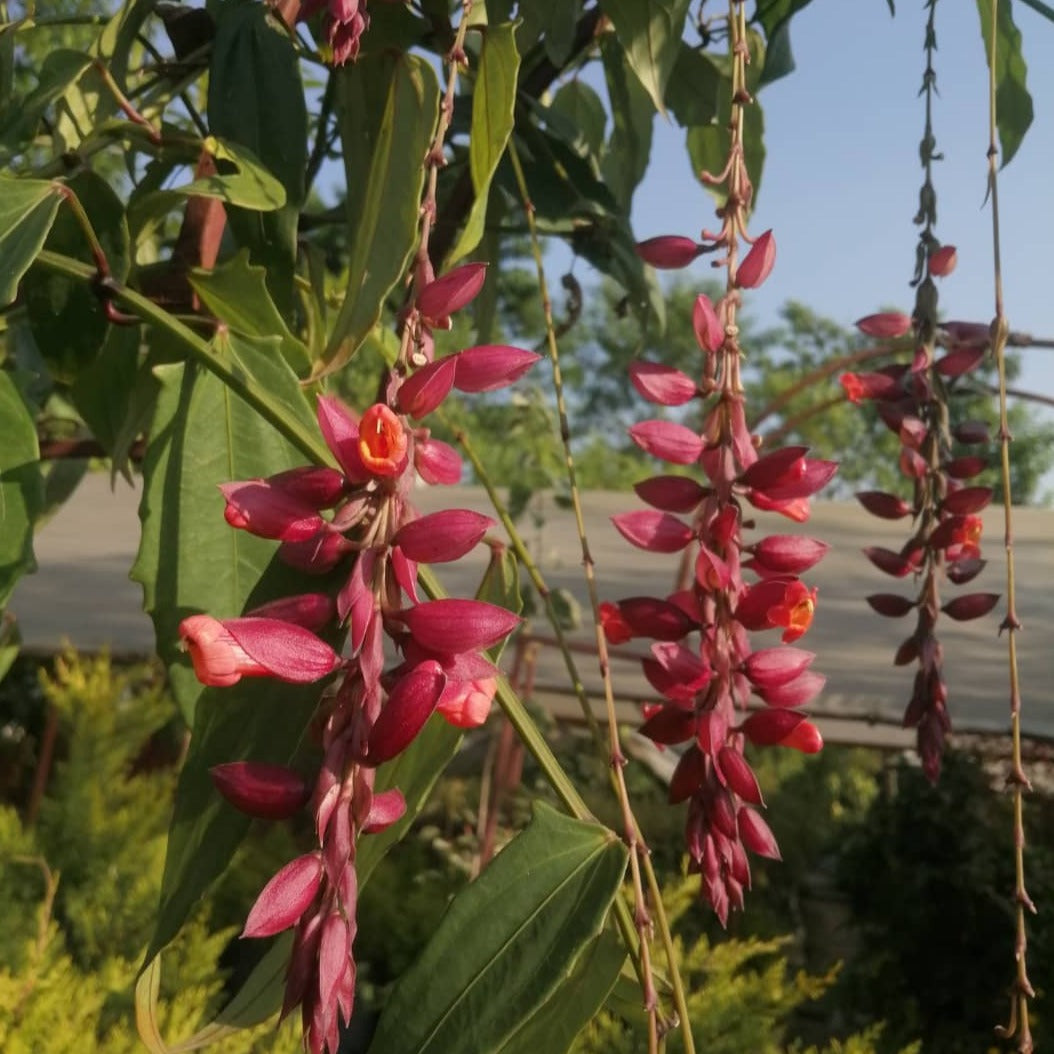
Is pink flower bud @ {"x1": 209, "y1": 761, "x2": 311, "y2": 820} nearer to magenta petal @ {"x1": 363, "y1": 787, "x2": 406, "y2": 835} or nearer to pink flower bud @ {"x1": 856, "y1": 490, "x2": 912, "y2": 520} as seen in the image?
magenta petal @ {"x1": 363, "y1": 787, "x2": 406, "y2": 835}

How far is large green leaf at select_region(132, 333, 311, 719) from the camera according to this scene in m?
0.35

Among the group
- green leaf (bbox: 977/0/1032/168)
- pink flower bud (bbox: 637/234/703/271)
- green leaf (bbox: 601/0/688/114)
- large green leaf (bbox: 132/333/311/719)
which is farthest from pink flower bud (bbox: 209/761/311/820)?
green leaf (bbox: 977/0/1032/168)

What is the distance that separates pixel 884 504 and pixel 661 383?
0.25 m

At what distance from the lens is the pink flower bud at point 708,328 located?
34cm

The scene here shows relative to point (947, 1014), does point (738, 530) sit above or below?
above

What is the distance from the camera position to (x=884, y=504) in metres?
0.57

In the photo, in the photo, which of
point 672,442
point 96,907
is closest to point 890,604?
point 672,442

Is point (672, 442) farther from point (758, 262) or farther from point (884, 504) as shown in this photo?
point (884, 504)

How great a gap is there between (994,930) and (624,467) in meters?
3.80

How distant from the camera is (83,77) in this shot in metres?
0.49

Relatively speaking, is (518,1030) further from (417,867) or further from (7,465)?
(417,867)

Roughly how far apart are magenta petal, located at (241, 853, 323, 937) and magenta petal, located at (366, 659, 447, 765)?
0.03 metres

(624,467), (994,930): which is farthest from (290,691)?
(624,467)

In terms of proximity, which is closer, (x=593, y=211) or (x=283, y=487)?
(x=283, y=487)
